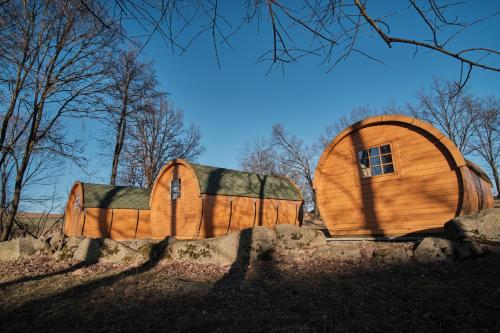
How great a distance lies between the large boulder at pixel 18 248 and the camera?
11.2 metres

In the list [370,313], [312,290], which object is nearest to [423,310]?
[370,313]

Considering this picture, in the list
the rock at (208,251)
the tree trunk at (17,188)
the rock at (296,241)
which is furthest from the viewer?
the tree trunk at (17,188)

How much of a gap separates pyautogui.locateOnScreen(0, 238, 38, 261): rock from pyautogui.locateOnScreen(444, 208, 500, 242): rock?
49.2ft

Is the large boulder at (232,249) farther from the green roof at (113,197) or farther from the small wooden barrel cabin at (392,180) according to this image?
the green roof at (113,197)

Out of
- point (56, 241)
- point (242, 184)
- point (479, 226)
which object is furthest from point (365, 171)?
point (56, 241)

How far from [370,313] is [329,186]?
300 inches

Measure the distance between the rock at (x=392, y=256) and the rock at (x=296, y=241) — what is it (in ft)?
7.56

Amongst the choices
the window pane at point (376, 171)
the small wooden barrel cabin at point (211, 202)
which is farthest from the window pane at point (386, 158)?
the small wooden barrel cabin at point (211, 202)

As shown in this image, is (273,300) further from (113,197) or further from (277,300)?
(113,197)

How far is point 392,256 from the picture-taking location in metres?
7.37

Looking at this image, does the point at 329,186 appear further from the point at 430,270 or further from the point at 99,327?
the point at 99,327

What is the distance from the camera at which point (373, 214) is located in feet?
33.9

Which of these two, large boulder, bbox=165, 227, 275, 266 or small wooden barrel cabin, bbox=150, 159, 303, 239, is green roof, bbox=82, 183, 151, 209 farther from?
large boulder, bbox=165, 227, 275, 266

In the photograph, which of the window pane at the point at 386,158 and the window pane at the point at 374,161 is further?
the window pane at the point at 374,161
